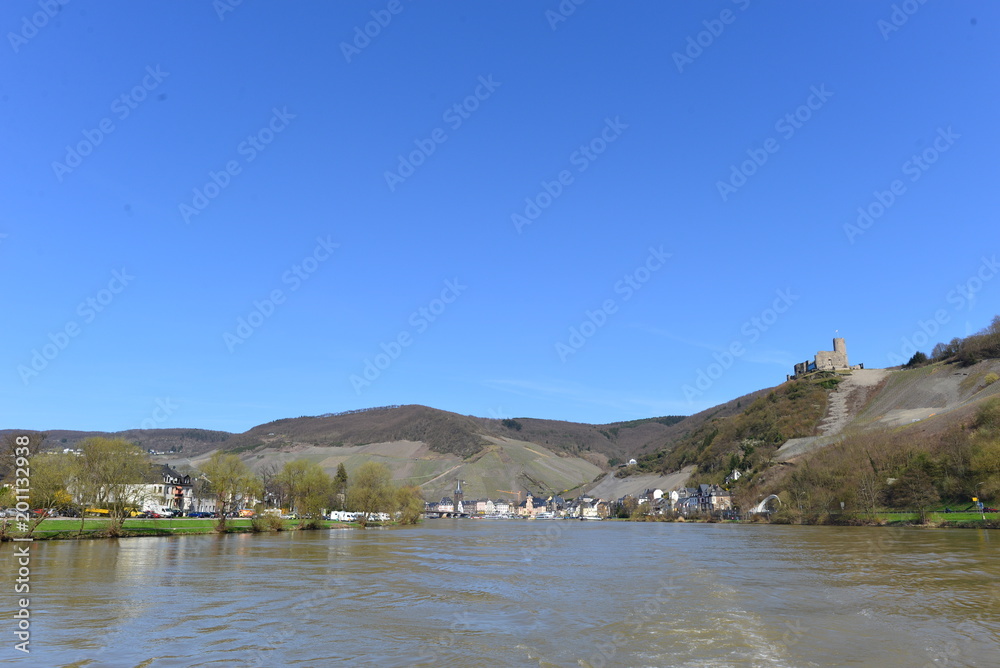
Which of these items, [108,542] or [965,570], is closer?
[965,570]

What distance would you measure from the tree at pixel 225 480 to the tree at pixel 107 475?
10.2 meters

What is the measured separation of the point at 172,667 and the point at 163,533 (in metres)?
58.9

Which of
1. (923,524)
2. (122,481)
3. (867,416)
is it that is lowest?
(923,524)

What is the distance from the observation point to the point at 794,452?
164 m

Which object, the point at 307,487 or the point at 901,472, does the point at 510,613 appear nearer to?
the point at 307,487

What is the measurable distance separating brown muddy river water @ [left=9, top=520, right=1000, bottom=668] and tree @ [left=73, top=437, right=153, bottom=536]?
22439 millimetres

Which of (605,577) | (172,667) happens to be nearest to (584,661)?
(172,667)

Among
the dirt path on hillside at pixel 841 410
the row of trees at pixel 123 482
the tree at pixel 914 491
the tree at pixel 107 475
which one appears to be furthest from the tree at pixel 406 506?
the dirt path on hillside at pixel 841 410

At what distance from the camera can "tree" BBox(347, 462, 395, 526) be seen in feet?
353

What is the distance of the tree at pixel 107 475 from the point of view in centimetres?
6156

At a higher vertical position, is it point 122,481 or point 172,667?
point 122,481

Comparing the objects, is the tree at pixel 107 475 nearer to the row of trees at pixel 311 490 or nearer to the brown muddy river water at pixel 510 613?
the row of trees at pixel 311 490

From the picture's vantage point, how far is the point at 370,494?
354ft

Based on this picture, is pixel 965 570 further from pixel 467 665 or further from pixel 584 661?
pixel 467 665
